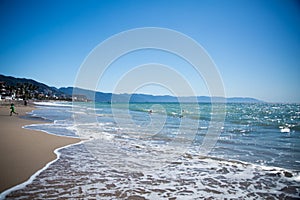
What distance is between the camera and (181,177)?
6012mm

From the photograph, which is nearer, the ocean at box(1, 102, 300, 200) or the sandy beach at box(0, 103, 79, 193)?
the ocean at box(1, 102, 300, 200)

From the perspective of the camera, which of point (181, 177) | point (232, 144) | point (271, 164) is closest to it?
point (181, 177)

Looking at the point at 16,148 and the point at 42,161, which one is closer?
the point at 42,161

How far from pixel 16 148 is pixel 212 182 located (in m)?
7.22

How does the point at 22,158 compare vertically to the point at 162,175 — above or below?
above

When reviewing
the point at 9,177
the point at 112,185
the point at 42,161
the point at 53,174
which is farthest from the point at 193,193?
the point at 42,161

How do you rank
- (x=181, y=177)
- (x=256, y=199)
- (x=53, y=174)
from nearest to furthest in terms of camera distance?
1. (x=256, y=199)
2. (x=53, y=174)
3. (x=181, y=177)

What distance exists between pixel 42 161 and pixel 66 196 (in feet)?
9.69

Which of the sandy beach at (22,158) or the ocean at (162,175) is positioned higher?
→ the sandy beach at (22,158)

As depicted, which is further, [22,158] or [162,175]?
[22,158]

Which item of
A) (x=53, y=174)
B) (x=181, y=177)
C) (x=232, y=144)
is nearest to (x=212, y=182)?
(x=181, y=177)

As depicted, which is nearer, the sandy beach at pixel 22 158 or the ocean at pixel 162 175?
the ocean at pixel 162 175

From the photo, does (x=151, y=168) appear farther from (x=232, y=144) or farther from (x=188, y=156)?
(x=232, y=144)

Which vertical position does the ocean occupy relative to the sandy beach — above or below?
below
